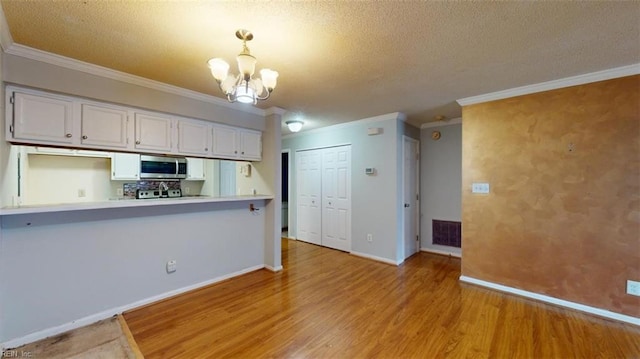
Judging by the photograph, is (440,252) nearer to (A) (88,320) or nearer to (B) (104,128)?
(A) (88,320)

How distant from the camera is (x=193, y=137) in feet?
10.1

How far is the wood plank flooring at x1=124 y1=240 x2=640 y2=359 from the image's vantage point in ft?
6.59

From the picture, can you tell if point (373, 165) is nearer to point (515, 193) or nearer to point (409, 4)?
point (515, 193)

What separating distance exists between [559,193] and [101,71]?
4768 millimetres

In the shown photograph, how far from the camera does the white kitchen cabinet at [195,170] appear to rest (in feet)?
15.7

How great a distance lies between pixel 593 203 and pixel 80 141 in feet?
16.3

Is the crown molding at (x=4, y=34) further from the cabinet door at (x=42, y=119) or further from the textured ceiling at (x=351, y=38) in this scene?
the cabinet door at (x=42, y=119)

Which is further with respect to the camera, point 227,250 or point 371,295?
point 227,250

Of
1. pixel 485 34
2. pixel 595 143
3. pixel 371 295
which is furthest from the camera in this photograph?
pixel 371 295

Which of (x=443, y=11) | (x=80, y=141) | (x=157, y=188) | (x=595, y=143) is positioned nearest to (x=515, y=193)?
(x=595, y=143)

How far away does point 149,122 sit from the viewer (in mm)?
2744

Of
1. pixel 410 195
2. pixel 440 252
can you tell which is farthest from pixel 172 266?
pixel 440 252

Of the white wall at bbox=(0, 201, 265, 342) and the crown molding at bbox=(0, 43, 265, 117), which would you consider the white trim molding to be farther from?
the white wall at bbox=(0, 201, 265, 342)

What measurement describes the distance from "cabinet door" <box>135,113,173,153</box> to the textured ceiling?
0.44 meters
